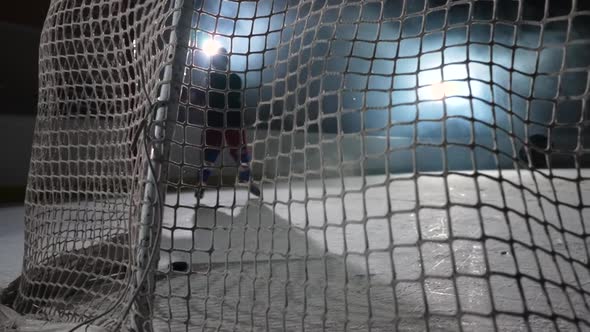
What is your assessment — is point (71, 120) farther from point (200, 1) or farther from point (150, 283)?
point (150, 283)

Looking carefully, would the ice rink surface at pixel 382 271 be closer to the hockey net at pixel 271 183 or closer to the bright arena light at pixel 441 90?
the hockey net at pixel 271 183

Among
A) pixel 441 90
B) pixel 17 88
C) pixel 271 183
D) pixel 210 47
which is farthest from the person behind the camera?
pixel 17 88

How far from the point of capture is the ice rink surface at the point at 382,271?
1.01 metres

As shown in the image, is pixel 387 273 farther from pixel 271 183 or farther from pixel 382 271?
pixel 271 183

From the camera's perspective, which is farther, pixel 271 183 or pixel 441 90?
pixel 271 183

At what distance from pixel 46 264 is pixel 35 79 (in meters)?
3.73

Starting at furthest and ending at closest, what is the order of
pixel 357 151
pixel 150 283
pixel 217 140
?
pixel 357 151 → pixel 217 140 → pixel 150 283

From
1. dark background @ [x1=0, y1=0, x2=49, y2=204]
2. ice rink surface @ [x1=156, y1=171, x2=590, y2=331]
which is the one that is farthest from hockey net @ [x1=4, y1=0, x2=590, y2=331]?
dark background @ [x1=0, y1=0, x2=49, y2=204]

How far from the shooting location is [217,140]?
3105mm

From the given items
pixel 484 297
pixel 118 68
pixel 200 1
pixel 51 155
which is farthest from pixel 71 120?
pixel 484 297

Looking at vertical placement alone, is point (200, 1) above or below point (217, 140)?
above

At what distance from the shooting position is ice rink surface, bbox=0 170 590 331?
101 centimetres

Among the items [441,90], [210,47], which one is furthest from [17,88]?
[441,90]

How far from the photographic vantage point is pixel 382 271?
163cm
